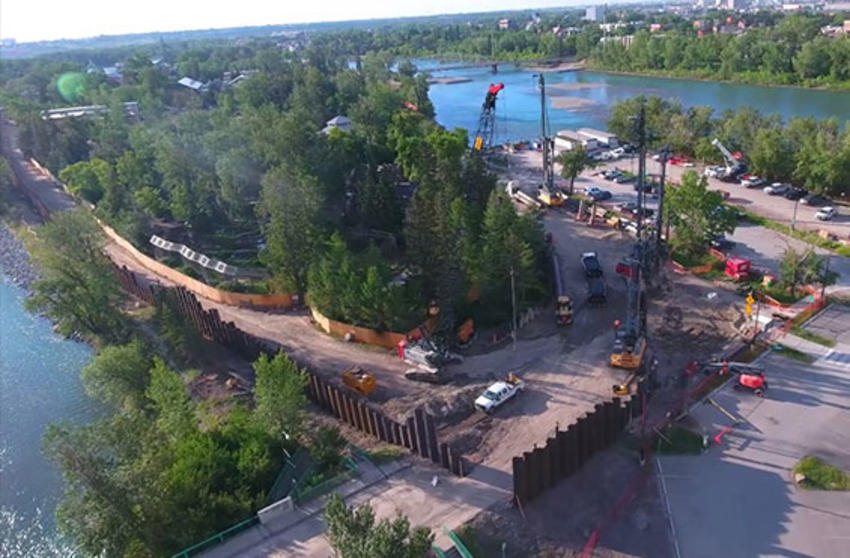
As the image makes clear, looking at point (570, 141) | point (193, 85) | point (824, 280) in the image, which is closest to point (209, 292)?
point (824, 280)

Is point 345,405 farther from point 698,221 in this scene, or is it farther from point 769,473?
point 698,221

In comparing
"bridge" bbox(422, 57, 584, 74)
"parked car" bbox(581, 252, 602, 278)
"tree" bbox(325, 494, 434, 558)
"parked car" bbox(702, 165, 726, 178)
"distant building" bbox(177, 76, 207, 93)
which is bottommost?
"parked car" bbox(581, 252, 602, 278)

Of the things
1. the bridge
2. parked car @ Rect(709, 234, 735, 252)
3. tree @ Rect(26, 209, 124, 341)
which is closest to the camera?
tree @ Rect(26, 209, 124, 341)

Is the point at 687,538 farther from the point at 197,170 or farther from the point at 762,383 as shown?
the point at 197,170

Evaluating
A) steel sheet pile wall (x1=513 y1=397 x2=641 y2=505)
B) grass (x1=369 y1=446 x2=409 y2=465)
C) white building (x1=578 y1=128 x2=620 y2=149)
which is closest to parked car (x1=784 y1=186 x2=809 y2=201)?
white building (x1=578 y1=128 x2=620 y2=149)

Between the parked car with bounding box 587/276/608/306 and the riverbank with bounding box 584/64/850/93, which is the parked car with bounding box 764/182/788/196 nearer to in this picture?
the parked car with bounding box 587/276/608/306
